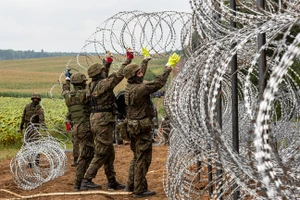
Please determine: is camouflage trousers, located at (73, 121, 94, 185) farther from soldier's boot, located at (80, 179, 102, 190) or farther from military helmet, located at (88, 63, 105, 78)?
military helmet, located at (88, 63, 105, 78)

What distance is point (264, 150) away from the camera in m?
2.44

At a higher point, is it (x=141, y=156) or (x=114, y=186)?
(x=141, y=156)

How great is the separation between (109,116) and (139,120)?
2.65 ft

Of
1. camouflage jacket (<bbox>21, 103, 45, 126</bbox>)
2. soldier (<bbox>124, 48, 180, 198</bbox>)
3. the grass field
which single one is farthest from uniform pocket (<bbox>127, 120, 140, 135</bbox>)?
the grass field

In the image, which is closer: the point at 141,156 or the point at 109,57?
the point at 141,156

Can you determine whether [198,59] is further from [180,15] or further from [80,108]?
[80,108]

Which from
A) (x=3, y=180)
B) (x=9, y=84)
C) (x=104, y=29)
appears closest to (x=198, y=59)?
(x=104, y=29)

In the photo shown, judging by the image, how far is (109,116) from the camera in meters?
8.38

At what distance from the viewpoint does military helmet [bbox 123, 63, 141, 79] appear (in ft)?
24.9

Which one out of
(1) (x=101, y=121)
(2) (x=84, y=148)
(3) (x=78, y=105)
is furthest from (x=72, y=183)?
(1) (x=101, y=121)

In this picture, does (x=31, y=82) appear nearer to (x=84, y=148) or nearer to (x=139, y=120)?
(x=84, y=148)

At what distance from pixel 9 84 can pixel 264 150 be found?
49.9m

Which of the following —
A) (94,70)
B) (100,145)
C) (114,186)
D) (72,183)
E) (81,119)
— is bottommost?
(72,183)

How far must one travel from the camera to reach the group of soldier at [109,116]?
25.0 feet
